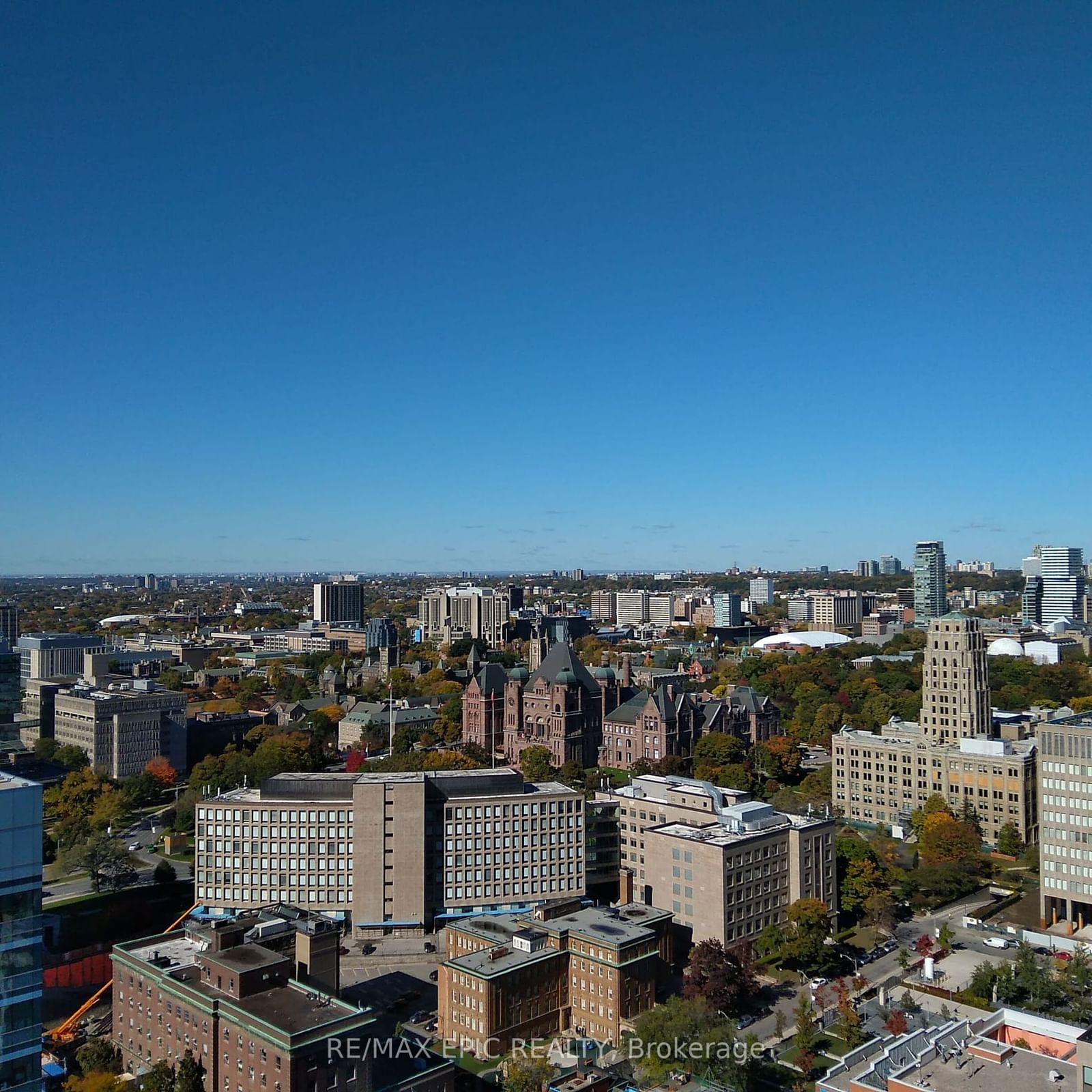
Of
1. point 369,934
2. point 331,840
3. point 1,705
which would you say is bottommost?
point 369,934

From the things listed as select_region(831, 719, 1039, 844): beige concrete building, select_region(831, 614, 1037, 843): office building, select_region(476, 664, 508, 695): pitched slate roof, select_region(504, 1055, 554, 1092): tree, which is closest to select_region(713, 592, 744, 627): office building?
select_region(476, 664, 508, 695): pitched slate roof

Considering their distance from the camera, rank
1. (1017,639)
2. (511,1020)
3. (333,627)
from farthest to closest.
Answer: (333,627) < (1017,639) < (511,1020)

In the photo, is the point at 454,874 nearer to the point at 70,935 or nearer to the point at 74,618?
the point at 70,935

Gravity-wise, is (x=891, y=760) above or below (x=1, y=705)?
below

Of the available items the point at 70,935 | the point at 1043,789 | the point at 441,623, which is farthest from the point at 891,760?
the point at 441,623

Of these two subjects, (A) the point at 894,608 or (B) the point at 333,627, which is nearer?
(B) the point at 333,627

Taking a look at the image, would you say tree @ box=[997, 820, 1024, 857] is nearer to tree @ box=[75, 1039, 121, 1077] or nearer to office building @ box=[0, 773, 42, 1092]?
tree @ box=[75, 1039, 121, 1077]

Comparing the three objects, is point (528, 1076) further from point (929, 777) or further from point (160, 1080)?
point (929, 777)
